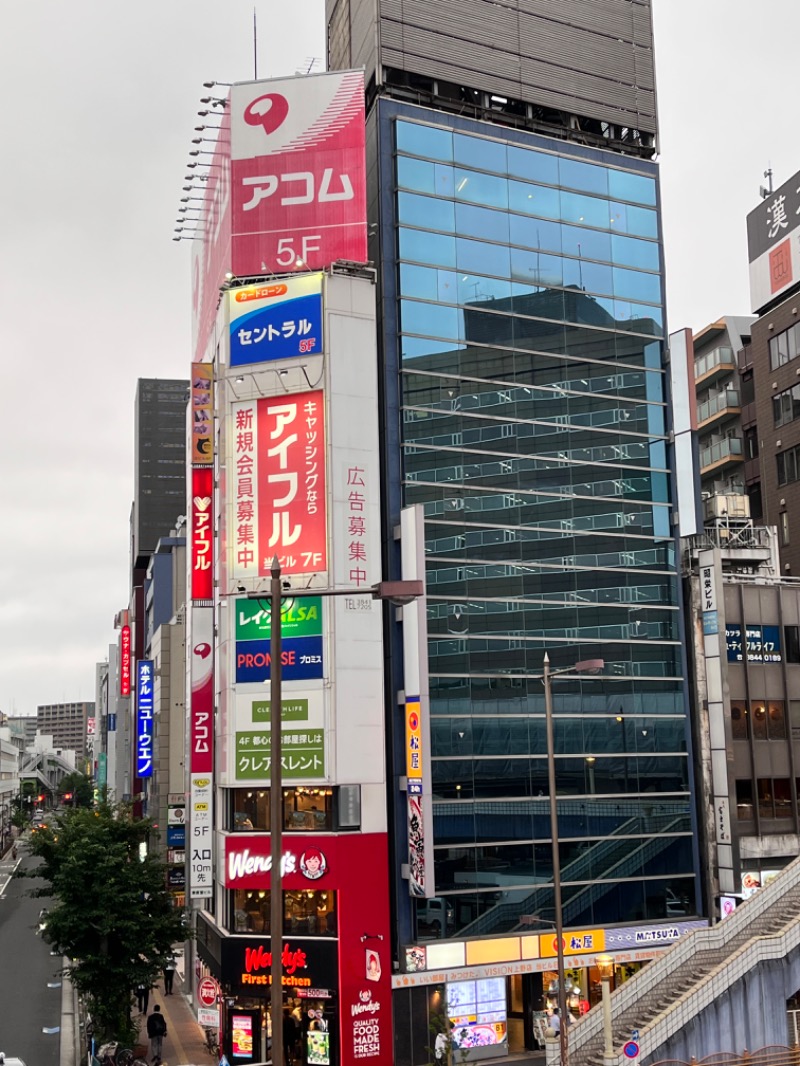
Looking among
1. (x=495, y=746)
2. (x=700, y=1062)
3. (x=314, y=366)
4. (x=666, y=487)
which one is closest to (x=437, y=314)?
(x=314, y=366)

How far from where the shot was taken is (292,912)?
1459 inches

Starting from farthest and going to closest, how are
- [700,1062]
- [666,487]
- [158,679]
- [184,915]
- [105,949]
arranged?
[158,679]
[666,487]
[184,915]
[105,949]
[700,1062]

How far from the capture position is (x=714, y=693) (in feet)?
149

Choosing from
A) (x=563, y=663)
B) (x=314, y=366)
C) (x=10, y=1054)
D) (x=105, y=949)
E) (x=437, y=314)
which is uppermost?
(x=437, y=314)

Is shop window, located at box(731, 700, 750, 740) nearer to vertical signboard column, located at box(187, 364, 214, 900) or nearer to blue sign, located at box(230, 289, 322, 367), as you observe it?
vertical signboard column, located at box(187, 364, 214, 900)

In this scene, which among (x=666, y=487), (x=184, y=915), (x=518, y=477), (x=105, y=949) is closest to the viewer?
(x=105, y=949)

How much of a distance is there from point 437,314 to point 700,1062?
25604 mm

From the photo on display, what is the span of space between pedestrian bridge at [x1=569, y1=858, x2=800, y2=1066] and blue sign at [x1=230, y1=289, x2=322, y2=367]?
74.3 feet

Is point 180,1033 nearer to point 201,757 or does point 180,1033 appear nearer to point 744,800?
point 201,757

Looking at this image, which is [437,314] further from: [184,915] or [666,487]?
[184,915]

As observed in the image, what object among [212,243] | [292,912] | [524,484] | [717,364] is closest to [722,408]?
[717,364]

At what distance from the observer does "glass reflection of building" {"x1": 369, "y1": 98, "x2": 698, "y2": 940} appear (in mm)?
40188

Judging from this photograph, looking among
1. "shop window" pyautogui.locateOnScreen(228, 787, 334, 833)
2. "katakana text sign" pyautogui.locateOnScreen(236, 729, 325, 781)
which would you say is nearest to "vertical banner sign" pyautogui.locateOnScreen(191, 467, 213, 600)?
"katakana text sign" pyautogui.locateOnScreen(236, 729, 325, 781)

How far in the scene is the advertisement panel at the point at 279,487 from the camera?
126 feet
